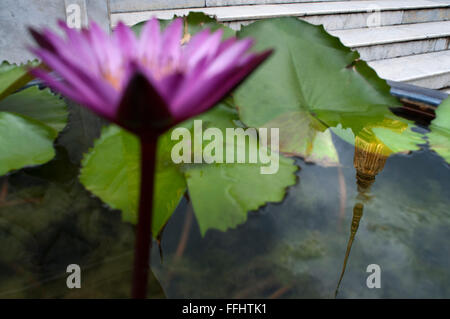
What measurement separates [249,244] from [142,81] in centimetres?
30

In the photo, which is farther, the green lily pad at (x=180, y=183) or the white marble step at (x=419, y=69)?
the white marble step at (x=419, y=69)

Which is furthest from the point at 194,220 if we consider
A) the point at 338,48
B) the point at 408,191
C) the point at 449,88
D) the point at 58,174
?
the point at 449,88

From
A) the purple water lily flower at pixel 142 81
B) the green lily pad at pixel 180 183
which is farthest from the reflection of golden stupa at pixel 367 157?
the purple water lily flower at pixel 142 81

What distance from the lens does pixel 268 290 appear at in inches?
14.5

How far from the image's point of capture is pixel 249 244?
1.38ft

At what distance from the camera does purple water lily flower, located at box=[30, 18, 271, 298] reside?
17 centimetres

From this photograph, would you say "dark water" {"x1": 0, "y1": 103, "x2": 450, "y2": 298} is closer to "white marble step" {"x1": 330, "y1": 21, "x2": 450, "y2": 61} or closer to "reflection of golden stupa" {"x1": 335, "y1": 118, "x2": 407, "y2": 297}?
"reflection of golden stupa" {"x1": 335, "y1": 118, "x2": 407, "y2": 297}

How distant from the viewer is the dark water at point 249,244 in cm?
37

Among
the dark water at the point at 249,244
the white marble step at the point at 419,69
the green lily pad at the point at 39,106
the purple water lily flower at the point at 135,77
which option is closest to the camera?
the purple water lily flower at the point at 135,77

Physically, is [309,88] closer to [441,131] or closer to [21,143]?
[441,131]

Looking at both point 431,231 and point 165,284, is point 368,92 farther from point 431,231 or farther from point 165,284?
point 165,284

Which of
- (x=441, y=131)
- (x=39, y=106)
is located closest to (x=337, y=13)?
(x=441, y=131)

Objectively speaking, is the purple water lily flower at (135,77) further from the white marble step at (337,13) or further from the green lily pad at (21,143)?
the white marble step at (337,13)

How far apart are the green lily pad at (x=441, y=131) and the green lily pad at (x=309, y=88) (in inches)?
1.7
